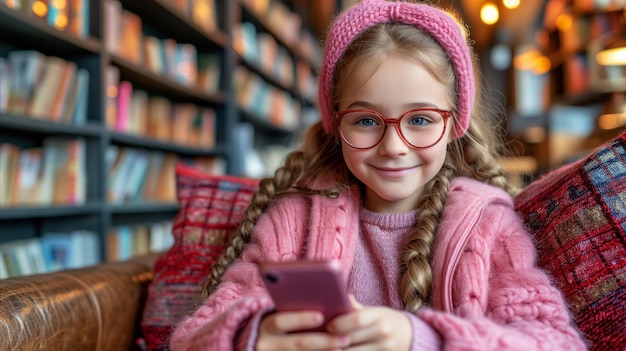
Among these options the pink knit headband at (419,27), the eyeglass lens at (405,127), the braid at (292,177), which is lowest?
the braid at (292,177)

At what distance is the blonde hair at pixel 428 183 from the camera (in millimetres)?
1060

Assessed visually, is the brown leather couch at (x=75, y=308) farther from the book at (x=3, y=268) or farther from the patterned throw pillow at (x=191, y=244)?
the book at (x=3, y=268)

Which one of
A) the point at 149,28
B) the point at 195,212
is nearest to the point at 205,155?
the point at 149,28

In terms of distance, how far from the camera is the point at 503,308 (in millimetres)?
915

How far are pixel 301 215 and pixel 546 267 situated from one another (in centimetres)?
47

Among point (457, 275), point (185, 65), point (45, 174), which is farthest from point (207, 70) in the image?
point (457, 275)

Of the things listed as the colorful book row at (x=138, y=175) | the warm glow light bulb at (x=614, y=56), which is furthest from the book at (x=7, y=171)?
the warm glow light bulb at (x=614, y=56)

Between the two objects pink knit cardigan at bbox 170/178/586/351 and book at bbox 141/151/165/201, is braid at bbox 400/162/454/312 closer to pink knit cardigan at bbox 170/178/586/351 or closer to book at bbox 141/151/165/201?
pink knit cardigan at bbox 170/178/586/351

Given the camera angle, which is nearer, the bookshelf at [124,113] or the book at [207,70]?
the bookshelf at [124,113]

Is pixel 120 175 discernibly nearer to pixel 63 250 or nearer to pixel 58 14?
pixel 63 250

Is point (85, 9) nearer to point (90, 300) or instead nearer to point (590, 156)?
point (90, 300)

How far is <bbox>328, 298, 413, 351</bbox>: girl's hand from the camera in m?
0.74

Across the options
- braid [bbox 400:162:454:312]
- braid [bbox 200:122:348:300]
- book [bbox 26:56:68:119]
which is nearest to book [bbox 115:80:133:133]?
book [bbox 26:56:68:119]

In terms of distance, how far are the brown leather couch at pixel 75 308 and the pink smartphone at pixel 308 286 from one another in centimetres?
54
